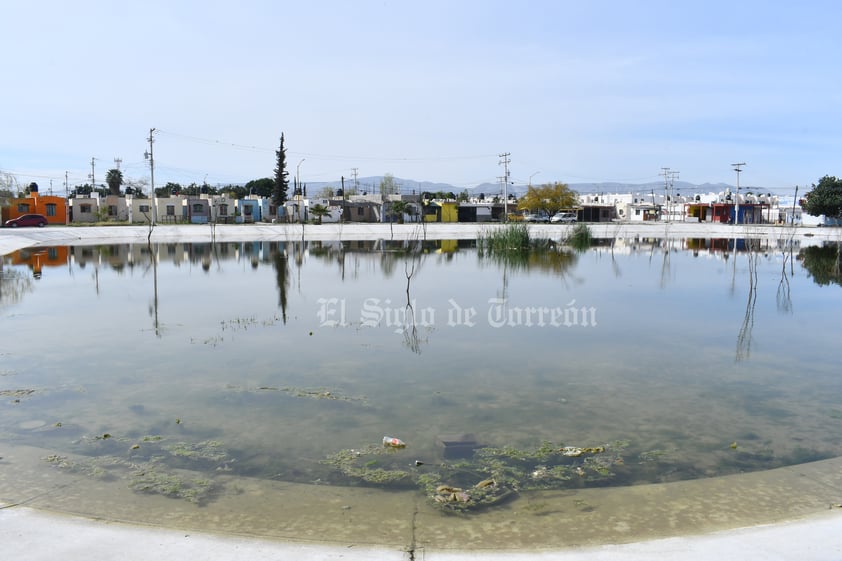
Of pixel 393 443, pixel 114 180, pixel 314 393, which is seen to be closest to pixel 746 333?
pixel 314 393

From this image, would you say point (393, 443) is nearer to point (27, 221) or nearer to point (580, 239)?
A: point (580, 239)

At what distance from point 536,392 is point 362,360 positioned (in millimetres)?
2925

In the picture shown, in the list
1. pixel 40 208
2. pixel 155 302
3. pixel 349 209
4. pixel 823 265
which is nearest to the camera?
pixel 155 302

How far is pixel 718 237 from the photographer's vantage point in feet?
187

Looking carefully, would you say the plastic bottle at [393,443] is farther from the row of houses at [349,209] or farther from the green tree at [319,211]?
the green tree at [319,211]

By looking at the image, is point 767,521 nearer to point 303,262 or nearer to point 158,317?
point 158,317

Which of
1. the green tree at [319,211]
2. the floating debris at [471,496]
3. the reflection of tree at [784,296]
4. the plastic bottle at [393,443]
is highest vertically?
the green tree at [319,211]

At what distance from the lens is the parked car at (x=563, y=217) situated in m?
77.5

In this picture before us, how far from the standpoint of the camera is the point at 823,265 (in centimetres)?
2911

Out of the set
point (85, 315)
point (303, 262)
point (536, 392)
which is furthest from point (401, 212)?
point (536, 392)

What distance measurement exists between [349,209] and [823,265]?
57808mm

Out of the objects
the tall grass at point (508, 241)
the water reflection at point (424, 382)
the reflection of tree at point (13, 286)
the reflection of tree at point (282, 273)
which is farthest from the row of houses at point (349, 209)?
the water reflection at point (424, 382)

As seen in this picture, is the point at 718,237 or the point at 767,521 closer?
the point at 767,521

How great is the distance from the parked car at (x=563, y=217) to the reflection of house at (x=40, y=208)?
1893 inches
